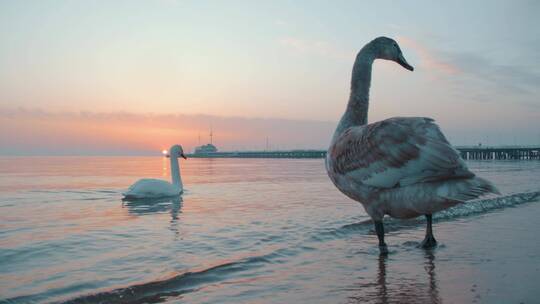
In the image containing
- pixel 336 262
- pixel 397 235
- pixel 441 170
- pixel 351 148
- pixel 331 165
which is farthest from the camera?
pixel 397 235

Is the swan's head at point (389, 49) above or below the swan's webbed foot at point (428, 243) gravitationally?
above

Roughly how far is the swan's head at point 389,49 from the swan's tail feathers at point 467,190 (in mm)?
2879

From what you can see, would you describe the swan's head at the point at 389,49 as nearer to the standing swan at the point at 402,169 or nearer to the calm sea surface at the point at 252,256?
the standing swan at the point at 402,169

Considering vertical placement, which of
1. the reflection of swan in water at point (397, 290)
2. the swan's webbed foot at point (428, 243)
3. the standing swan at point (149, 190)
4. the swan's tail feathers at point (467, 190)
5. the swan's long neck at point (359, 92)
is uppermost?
the swan's long neck at point (359, 92)

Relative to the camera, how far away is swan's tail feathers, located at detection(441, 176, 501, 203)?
17.9 ft

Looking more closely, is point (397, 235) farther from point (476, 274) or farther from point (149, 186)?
point (149, 186)

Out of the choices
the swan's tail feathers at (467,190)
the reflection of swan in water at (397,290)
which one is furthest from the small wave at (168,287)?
the swan's tail feathers at (467,190)

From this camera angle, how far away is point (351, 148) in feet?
21.1

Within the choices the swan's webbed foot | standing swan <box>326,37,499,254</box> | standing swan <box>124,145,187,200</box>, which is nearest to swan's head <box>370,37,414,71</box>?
standing swan <box>326,37,499,254</box>

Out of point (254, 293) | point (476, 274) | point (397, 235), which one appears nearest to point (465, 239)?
point (397, 235)

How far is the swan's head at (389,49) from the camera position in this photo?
26.1 feet

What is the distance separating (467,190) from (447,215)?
25.6 feet

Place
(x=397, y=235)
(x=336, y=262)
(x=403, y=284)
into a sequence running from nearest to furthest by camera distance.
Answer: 1. (x=403, y=284)
2. (x=336, y=262)
3. (x=397, y=235)

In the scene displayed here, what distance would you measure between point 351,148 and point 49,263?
4.76 meters
